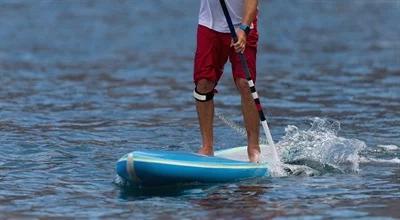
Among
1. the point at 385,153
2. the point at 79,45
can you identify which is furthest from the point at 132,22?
the point at 385,153

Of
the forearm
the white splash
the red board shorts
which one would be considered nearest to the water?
the white splash

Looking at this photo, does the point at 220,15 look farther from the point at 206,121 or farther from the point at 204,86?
the point at 206,121

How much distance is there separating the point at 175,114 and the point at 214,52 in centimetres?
384

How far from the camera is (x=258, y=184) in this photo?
9273 mm

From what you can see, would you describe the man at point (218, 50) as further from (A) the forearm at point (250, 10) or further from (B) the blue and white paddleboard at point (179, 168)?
(B) the blue and white paddleboard at point (179, 168)

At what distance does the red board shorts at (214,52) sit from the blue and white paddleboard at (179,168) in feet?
2.40

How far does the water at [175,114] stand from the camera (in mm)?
8680

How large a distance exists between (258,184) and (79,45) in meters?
13.8

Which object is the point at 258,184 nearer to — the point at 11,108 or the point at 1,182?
the point at 1,182

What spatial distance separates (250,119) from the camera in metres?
9.80

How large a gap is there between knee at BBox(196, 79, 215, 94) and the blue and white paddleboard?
602 mm

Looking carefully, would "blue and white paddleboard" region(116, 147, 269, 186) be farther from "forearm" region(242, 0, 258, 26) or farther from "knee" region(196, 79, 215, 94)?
"forearm" region(242, 0, 258, 26)

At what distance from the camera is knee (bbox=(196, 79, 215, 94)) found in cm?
968

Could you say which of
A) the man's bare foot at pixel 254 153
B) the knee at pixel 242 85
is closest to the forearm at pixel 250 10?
the knee at pixel 242 85
